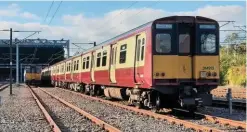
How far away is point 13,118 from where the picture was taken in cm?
1498

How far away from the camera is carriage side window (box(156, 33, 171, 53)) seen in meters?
14.0

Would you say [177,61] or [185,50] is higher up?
[185,50]

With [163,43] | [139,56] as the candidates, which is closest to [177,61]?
[163,43]

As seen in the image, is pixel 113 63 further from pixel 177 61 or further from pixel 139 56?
pixel 177 61

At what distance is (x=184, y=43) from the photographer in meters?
14.3

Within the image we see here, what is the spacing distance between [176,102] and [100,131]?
412 centimetres

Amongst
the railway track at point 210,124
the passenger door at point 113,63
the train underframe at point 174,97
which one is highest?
the passenger door at point 113,63

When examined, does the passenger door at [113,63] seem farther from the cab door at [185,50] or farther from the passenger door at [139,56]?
the cab door at [185,50]

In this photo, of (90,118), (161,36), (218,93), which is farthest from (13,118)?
(218,93)

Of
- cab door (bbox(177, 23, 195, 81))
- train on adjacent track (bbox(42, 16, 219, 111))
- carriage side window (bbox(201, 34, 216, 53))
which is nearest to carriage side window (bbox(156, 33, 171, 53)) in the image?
train on adjacent track (bbox(42, 16, 219, 111))

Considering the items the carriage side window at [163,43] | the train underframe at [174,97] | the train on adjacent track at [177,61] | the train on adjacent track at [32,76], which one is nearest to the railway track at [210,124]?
the train underframe at [174,97]

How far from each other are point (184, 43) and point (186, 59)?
1.81 ft

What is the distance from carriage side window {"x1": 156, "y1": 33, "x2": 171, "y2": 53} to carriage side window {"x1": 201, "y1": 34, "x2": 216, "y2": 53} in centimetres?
116

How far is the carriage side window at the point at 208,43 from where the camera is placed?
47.2 feet
